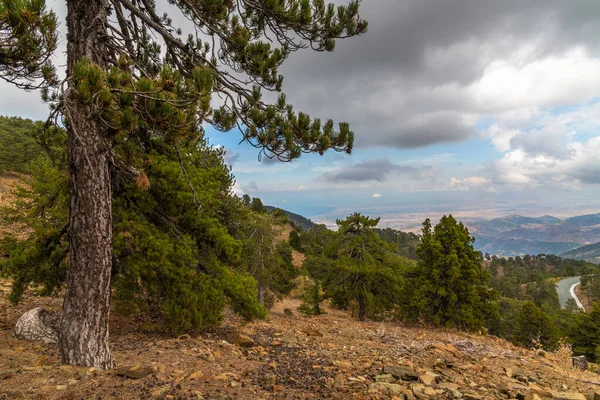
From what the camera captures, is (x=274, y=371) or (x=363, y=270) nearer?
(x=274, y=371)

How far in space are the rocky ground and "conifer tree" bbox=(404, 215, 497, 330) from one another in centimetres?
638

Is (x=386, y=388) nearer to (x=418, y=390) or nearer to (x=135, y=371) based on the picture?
(x=418, y=390)

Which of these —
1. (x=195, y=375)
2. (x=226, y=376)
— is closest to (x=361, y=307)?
(x=226, y=376)

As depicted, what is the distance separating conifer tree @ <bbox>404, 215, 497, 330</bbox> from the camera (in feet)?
48.2

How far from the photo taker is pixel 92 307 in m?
4.93

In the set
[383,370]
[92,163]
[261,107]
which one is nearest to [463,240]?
[383,370]

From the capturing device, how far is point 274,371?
5570 millimetres

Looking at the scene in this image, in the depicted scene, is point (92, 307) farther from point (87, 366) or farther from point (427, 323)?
point (427, 323)

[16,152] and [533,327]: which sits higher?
[16,152]

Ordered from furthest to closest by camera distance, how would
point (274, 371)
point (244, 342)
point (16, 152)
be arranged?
point (16, 152)
point (244, 342)
point (274, 371)

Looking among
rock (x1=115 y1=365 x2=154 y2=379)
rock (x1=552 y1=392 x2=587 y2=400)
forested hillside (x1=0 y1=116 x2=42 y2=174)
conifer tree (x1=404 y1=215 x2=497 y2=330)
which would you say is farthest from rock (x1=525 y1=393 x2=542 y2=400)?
forested hillside (x1=0 y1=116 x2=42 y2=174)

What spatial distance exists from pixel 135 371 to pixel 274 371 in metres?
2.25

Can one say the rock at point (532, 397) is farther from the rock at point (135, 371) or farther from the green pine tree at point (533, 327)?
the green pine tree at point (533, 327)

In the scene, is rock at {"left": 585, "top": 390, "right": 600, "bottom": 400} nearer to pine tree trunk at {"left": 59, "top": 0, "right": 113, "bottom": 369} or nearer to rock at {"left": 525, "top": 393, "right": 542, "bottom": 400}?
rock at {"left": 525, "top": 393, "right": 542, "bottom": 400}
